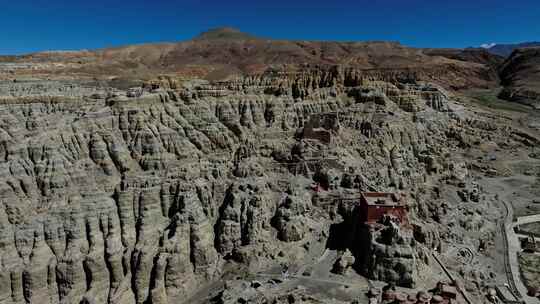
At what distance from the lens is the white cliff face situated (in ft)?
116

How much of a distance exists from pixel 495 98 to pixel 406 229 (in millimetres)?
153781

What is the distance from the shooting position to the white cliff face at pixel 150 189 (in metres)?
35.5

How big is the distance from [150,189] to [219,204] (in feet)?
26.1

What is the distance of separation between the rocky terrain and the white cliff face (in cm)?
15

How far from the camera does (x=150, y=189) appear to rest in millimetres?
39812

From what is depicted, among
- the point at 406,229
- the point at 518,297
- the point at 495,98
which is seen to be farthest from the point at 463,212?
the point at 495,98

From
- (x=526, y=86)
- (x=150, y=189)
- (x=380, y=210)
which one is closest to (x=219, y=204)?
(x=150, y=189)

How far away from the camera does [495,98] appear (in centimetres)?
16175

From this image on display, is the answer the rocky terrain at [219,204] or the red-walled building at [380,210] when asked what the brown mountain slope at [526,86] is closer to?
the rocky terrain at [219,204]

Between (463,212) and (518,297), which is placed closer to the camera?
(518,297)

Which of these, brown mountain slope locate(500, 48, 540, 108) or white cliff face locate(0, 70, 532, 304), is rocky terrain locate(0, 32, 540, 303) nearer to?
white cliff face locate(0, 70, 532, 304)

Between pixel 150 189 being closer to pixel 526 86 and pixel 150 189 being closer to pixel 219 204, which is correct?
pixel 219 204

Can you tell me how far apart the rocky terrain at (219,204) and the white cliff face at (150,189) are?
Result: 0.15 meters

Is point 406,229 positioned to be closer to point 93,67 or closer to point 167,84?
point 167,84
